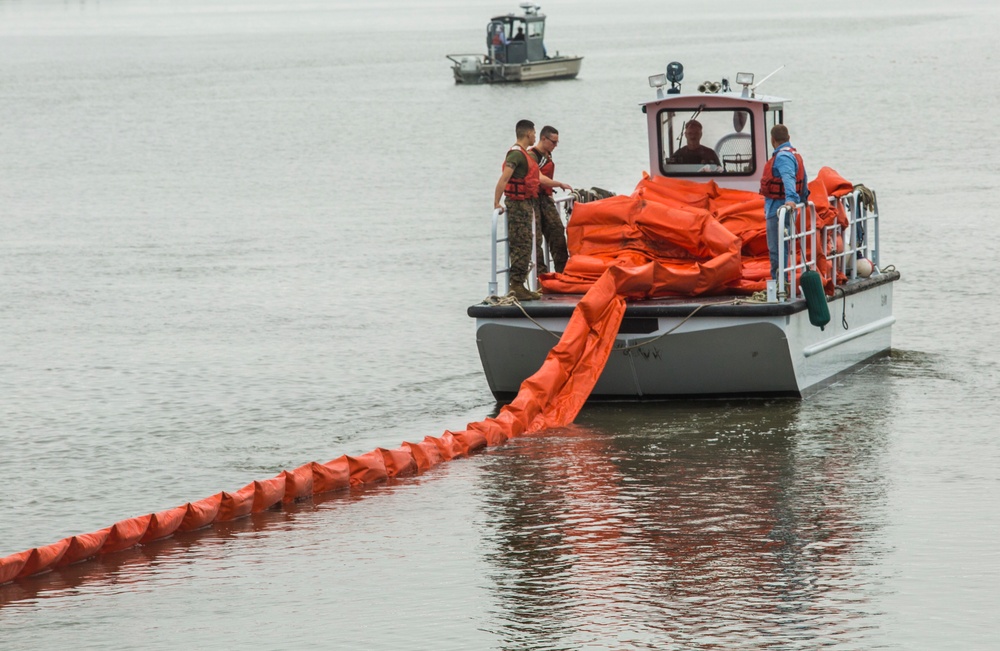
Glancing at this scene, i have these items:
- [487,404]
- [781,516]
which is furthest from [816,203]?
[781,516]

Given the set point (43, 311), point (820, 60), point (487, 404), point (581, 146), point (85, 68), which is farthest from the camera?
point (85, 68)

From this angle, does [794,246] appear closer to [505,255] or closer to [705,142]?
[705,142]

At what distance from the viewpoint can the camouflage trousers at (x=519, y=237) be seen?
12.4 meters

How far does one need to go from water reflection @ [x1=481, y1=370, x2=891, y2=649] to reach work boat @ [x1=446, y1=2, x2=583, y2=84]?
5827 cm

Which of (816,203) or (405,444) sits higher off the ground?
(816,203)

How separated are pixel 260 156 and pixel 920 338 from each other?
105 feet

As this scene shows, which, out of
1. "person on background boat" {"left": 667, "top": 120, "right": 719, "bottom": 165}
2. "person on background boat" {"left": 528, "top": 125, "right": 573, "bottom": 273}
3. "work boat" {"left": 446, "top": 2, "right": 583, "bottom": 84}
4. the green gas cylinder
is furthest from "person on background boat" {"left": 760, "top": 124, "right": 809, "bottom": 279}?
"work boat" {"left": 446, "top": 2, "right": 583, "bottom": 84}

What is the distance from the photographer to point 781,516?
9383 millimetres

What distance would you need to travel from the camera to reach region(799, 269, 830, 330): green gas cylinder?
39.1ft

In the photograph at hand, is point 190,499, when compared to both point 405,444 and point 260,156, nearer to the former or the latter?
point 405,444

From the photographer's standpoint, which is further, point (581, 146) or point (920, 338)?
point (581, 146)

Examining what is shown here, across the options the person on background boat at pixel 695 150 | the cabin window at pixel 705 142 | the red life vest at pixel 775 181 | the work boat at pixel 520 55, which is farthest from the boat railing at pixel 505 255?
the work boat at pixel 520 55

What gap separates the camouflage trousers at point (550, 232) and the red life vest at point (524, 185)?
0.40m

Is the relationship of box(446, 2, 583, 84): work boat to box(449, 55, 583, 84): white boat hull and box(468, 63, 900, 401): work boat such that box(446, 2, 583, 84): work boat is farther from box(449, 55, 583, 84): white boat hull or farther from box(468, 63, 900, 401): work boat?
box(468, 63, 900, 401): work boat
